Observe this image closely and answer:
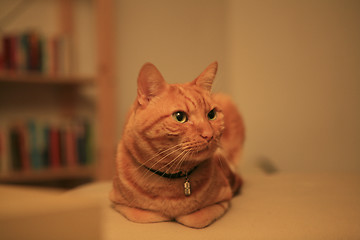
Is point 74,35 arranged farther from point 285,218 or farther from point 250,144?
point 285,218

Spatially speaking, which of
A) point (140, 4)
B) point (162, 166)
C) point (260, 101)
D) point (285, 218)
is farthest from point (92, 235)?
point (140, 4)

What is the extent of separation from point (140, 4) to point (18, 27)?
0.85m

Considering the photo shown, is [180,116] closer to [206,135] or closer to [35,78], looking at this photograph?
[206,135]

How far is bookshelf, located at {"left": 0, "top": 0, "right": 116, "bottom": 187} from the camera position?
174 centimetres

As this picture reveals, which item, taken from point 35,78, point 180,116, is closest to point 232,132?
point 180,116

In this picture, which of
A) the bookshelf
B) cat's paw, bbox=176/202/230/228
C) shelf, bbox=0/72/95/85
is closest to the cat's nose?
cat's paw, bbox=176/202/230/228

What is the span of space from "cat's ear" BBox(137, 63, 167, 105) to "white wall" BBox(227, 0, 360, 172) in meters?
0.76

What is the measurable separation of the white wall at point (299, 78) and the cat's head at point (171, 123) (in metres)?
0.71

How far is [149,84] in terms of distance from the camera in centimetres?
75

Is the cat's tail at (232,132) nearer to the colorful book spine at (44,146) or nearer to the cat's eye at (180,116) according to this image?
the cat's eye at (180,116)

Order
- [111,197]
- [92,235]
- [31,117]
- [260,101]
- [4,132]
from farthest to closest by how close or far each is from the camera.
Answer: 1. [31,117]
2. [4,132]
3. [260,101]
4. [111,197]
5. [92,235]

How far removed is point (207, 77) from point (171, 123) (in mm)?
209

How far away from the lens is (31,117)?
2023 mm

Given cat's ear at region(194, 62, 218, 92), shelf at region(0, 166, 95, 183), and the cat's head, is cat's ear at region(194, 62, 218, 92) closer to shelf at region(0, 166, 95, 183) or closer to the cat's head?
the cat's head
